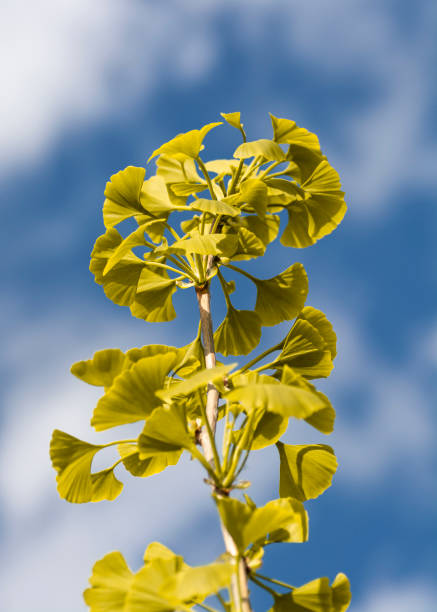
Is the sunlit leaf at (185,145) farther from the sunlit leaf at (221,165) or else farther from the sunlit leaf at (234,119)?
the sunlit leaf at (221,165)

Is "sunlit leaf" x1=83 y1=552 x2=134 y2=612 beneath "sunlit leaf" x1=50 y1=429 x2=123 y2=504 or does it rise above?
beneath

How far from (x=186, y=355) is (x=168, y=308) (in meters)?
0.64

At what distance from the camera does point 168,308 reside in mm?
3516

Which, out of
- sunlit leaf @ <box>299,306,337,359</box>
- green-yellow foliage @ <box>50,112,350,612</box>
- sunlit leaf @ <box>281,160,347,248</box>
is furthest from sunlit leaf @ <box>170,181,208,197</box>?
sunlit leaf @ <box>299,306,337,359</box>

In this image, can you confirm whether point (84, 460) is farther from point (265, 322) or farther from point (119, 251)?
point (265, 322)

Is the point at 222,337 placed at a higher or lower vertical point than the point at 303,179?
lower

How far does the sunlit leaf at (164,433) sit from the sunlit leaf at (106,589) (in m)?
0.49

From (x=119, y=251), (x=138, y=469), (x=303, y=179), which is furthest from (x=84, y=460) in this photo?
(x=303, y=179)

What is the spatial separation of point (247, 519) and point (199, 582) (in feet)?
0.98

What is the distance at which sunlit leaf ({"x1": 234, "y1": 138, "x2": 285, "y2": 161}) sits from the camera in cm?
285

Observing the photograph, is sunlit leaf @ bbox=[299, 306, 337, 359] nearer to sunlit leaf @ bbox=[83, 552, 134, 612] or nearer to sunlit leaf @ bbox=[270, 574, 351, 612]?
sunlit leaf @ bbox=[270, 574, 351, 612]

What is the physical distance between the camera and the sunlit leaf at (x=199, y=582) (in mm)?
1810

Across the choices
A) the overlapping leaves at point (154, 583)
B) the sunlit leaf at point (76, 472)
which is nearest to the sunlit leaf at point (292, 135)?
the sunlit leaf at point (76, 472)

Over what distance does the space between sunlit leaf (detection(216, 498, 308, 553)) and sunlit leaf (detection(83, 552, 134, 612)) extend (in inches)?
21.9
